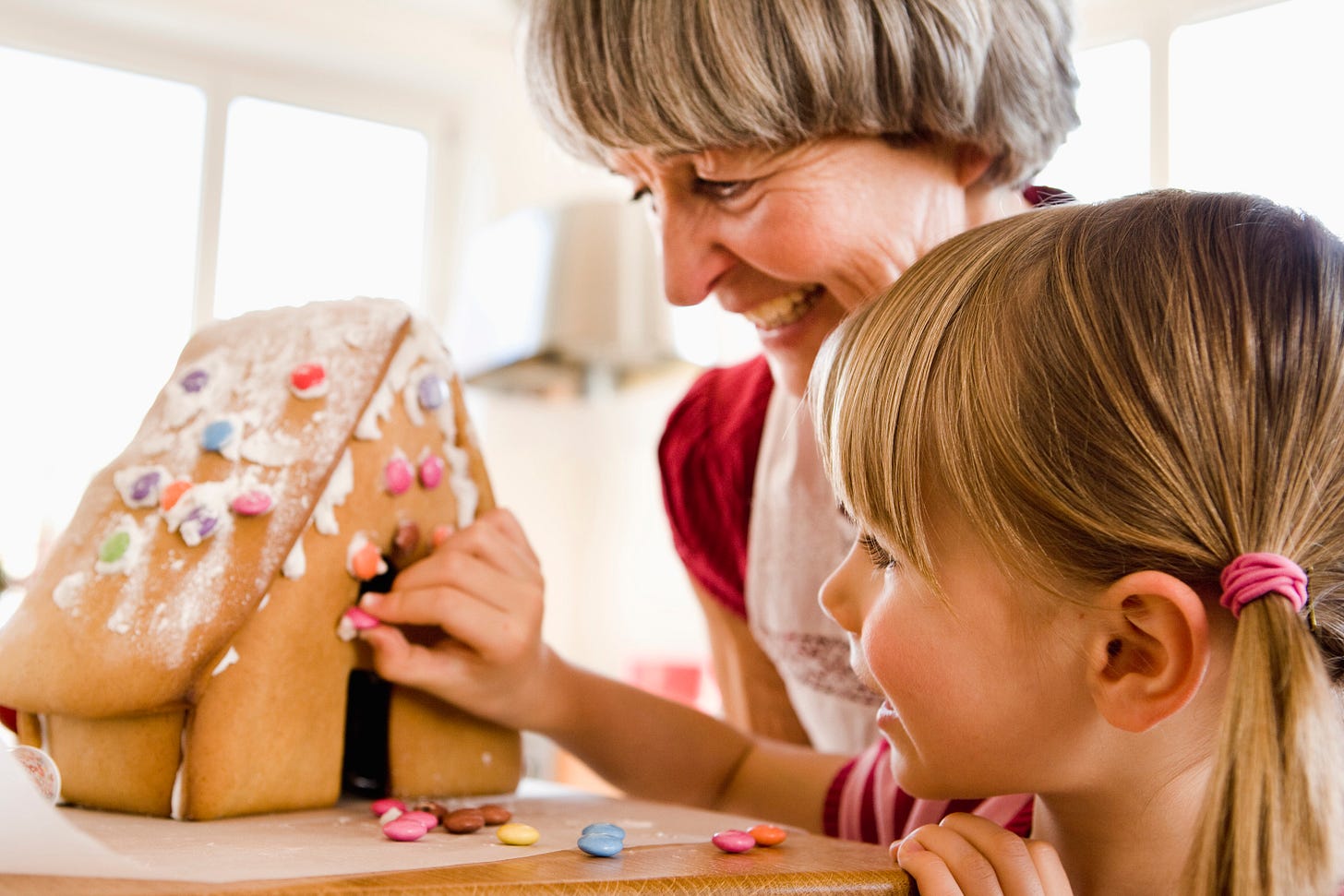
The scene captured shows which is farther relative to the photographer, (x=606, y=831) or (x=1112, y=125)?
(x=1112, y=125)

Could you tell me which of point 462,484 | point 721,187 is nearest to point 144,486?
point 462,484

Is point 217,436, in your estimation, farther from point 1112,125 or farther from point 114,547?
point 1112,125

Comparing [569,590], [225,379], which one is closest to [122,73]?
[569,590]

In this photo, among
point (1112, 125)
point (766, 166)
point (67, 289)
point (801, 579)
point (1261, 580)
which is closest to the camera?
point (1261, 580)

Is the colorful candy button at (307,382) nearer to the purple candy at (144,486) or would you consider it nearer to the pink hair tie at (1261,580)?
the purple candy at (144,486)

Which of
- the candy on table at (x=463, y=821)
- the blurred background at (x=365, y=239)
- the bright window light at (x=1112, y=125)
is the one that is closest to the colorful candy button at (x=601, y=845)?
the candy on table at (x=463, y=821)

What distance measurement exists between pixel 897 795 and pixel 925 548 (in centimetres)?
29

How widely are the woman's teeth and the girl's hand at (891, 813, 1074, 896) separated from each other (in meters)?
0.45

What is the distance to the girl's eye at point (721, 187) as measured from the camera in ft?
2.93

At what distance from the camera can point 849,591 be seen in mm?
733

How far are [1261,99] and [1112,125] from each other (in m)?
0.28

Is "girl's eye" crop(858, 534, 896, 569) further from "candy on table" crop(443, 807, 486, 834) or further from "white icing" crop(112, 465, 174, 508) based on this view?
"white icing" crop(112, 465, 174, 508)

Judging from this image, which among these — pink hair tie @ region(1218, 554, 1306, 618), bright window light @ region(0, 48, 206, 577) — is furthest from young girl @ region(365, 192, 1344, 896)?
bright window light @ region(0, 48, 206, 577)

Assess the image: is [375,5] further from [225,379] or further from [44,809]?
[44,809]
